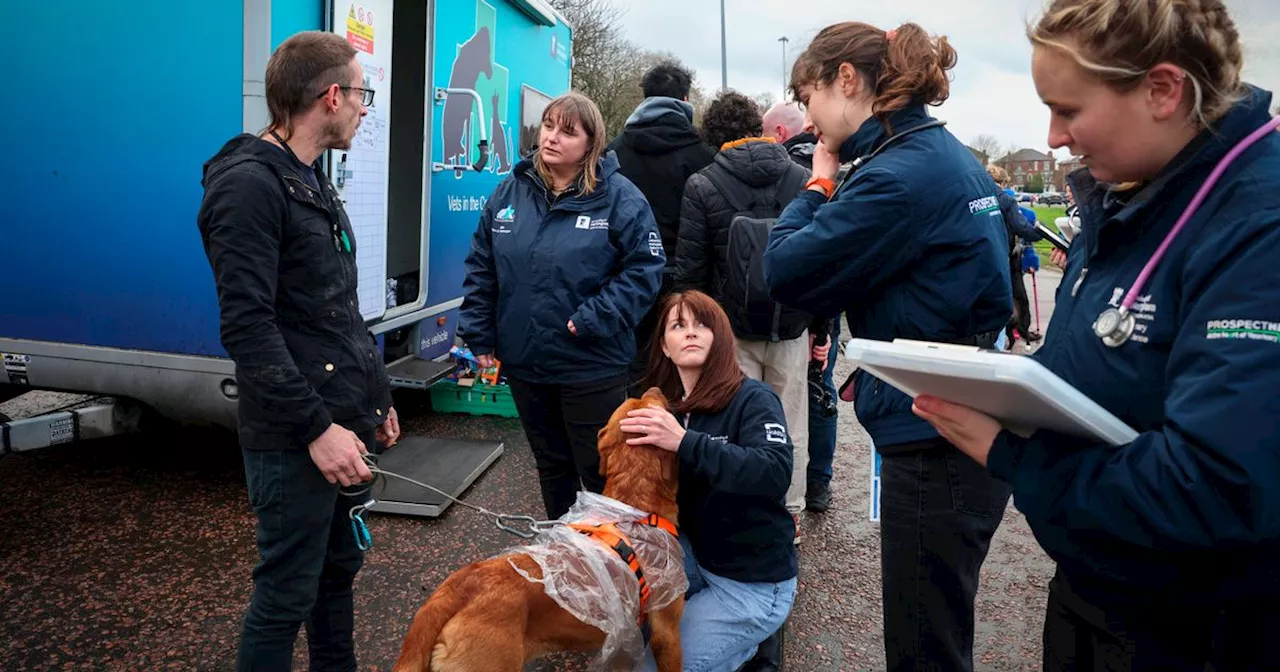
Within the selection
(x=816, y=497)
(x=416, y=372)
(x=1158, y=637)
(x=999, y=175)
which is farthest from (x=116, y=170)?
(x=999, y=175)

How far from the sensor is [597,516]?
2.52m

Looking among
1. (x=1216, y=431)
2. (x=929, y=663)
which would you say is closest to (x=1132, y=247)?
→ (x=1216, y=431)

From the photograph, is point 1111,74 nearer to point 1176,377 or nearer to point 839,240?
point 1176,377

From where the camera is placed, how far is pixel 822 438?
4.64 m

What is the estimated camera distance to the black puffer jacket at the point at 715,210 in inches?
154

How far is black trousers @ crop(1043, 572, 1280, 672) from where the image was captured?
1165mm

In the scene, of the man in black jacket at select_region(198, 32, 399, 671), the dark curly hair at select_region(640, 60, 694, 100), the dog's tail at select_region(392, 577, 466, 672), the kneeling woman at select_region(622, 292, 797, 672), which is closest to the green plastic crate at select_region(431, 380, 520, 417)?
the dark curly hair at select_region(640, 60, 694, 100)

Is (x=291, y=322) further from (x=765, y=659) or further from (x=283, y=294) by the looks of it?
(x=765, y=659)

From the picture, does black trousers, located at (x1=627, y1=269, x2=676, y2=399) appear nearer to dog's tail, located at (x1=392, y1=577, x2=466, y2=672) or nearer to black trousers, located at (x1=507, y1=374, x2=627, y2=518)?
black trousers, located at (x1=507, y1=374, x2=627, y2=518)

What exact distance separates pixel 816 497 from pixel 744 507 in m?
2.12

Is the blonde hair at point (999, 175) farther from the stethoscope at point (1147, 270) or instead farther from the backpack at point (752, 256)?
the stethoscope at point (1147, 270)

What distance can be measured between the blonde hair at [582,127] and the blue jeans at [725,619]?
150cm

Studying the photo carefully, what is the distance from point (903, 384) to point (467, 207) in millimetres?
4983

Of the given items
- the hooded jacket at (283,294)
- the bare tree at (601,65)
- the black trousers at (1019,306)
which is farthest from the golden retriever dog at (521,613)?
the bare tree at (601,65)
